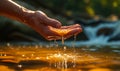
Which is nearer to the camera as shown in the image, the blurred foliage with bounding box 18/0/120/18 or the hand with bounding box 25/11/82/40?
the hand with bounding box 25/11/82/40

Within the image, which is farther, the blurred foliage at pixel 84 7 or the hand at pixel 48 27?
the blurred foliage at pixel 84 7

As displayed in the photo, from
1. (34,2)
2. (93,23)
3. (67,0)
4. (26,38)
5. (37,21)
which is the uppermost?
(67,0)

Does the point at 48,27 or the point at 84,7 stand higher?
the point at 84,7

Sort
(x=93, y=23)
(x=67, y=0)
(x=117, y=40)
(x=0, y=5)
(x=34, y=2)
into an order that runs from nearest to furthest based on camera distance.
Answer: (x=0, y=5), (x=117, y=40), (x=93, y=23), (x=34, y=2), (x=67, y=0)

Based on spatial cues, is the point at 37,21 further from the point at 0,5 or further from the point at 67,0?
the point at 67,0

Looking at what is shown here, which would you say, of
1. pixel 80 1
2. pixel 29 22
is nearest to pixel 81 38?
pixel 29 22

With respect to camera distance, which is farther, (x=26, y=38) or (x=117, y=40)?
(x=117, y=40)

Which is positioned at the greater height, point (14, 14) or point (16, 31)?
point (16, 31)

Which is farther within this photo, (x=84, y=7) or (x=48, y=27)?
(x=84, y=7)

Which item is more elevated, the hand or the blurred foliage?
the blurred foliage

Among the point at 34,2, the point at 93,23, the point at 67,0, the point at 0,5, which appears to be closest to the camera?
the point at 0,5

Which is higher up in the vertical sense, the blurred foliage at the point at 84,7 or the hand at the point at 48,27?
the blurred foliage at the point at 84,7
